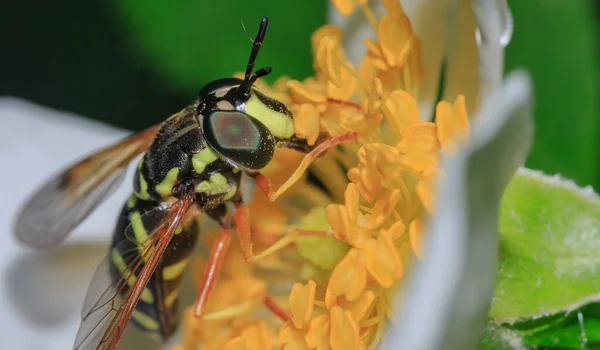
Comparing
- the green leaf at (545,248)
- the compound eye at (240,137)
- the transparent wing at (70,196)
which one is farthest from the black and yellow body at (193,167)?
the green leaf at (545,248)

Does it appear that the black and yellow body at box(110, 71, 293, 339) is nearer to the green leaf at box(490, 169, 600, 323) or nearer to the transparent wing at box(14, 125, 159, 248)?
the transparent wing at box(14, 125, 159, 248)

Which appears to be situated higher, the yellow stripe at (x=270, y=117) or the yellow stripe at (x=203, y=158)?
the yellow stripe at (x=270, y=117)

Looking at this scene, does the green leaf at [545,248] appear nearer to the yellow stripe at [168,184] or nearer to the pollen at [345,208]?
the pollen at [345,208]

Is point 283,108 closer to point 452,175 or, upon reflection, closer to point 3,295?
point 452,175

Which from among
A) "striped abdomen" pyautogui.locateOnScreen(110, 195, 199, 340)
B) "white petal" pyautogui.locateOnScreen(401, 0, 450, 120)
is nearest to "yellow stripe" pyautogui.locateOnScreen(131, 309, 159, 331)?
"striped abdomen" pyautogui.locateOnScreen(110, 195, 199, 340)

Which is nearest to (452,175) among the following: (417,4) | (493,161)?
(493,161)

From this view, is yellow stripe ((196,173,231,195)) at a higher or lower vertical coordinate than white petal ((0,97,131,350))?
higher
